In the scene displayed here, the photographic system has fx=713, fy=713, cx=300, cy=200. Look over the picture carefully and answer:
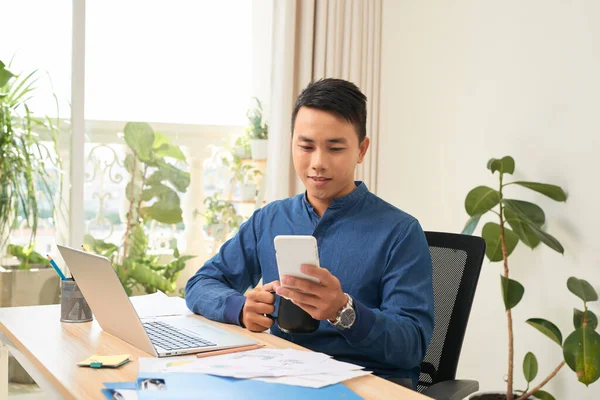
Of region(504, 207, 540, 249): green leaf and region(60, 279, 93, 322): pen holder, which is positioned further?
region(504, 207, 540, 249): green leaf

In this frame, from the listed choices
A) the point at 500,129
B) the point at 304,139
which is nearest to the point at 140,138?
the point at 500,129

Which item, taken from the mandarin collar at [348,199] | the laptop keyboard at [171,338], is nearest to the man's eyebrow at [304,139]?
the mandarin collar at [348,199]

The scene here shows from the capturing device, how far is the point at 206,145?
3693mm

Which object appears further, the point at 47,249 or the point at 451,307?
the point at 47,249

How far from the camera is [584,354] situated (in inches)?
86.9

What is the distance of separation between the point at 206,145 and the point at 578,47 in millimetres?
1882

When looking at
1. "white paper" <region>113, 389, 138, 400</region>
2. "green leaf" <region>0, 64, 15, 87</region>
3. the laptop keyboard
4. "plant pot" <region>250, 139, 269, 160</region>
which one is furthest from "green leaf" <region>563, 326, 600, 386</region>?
"green leaf" <region>0, 64, 15, 87</region>

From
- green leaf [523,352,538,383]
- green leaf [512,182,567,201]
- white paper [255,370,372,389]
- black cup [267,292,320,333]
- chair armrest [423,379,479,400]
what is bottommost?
green leaf [523,352,538,383]

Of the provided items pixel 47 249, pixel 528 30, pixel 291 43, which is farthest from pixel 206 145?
pixel 528 30

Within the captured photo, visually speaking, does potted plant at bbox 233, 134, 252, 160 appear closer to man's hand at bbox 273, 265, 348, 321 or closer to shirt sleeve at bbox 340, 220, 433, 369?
shirt sleeve at bbox 340, 220, 433, 369

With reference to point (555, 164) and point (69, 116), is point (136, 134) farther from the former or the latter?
point (555, 164)

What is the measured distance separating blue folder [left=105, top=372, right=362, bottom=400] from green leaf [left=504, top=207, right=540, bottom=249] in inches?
62.5

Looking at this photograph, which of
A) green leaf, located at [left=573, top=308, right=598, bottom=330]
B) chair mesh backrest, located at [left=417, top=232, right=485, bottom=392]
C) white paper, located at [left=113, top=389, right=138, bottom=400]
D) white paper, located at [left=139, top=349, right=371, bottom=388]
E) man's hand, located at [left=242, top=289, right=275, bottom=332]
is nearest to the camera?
white paper, located at [left=113, top=389, right=138, bottom=400]

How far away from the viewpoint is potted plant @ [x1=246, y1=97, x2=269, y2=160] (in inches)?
146
